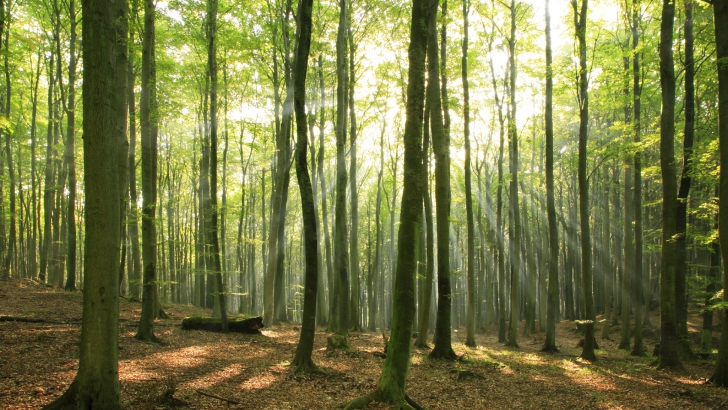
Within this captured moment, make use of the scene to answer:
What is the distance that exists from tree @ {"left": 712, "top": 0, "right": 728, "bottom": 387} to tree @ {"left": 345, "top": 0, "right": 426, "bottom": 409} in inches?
262

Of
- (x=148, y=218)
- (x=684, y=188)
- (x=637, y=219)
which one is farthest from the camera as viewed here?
(x=637, y=219)

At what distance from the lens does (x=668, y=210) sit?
10727 millimetres

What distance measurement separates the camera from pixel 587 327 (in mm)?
12312

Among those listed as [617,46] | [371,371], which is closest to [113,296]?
[371,371]

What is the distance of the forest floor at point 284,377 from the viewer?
6129 millimetres

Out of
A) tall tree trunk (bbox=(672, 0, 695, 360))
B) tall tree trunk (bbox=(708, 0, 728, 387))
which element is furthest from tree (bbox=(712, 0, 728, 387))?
tall tree trunk (bbox=(672, 0, 695, 360))

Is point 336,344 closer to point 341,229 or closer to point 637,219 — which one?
point 341,229

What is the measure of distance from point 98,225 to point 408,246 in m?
3.75

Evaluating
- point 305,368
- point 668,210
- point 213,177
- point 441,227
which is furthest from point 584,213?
point 213,177

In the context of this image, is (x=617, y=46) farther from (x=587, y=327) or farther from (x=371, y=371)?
(x=371, y=371)

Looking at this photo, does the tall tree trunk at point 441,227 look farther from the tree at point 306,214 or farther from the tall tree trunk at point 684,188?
the tall tree trunk at point 684,188

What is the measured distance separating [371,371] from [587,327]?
24.0 feet

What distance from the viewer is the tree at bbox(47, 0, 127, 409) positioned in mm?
4363

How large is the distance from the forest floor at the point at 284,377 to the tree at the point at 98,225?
3.22ft
